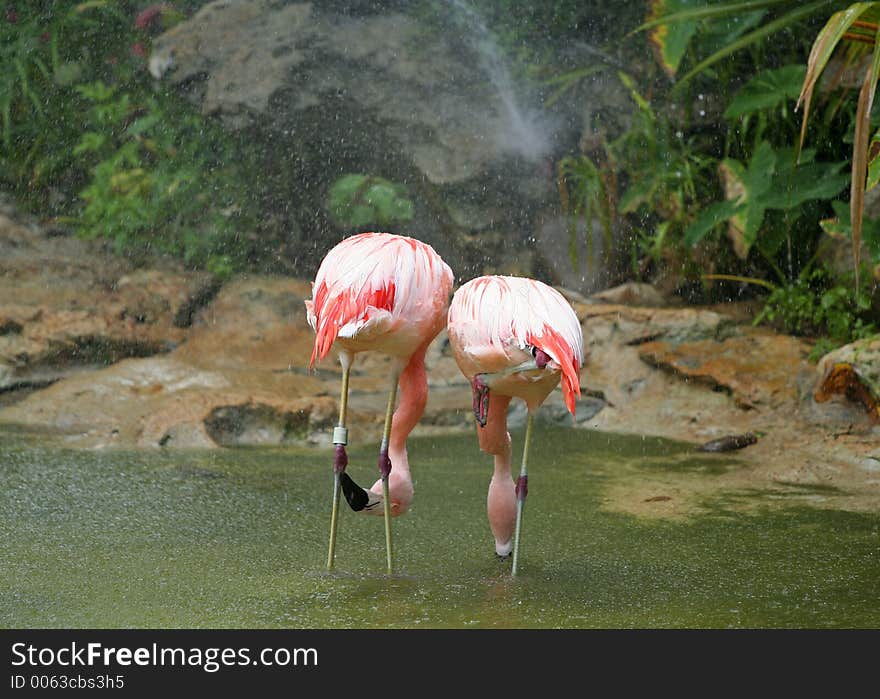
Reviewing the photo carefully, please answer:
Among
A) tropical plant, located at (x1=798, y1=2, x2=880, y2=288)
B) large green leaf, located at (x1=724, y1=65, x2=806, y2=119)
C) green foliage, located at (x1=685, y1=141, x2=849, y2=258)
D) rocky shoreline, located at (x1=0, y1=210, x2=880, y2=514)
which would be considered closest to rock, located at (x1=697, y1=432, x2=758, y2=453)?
rocky shoreline, located at (x1=0, y1=210, x2=880, y2=514)

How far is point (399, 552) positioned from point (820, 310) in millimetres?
3242

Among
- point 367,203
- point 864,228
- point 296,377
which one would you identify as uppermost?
point 367,203

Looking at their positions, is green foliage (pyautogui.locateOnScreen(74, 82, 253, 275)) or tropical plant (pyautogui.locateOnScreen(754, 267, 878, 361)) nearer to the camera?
tropical plant (pyautogui.locateOnScreen(754, 267, 878, 361))

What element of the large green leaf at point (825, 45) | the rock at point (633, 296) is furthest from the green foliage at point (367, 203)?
the large green leaf at point (825, 45)

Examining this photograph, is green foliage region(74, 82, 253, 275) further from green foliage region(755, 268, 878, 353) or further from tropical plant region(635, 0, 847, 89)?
green foliage region(755, 268, 878, 353)

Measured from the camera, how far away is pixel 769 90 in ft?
19.0

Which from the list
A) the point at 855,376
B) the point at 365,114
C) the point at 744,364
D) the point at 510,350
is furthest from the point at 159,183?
the point at 510,350

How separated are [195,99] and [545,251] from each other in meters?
2.49

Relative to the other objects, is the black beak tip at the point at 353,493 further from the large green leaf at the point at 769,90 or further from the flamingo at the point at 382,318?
the large green leaf at the point at 769,90

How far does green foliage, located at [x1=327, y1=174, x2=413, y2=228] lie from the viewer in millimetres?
6812

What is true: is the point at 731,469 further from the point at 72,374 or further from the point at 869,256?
the point at 72,374

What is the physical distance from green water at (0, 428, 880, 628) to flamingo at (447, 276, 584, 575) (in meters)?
0.26

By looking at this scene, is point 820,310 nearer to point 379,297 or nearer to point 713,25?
point 713,25
